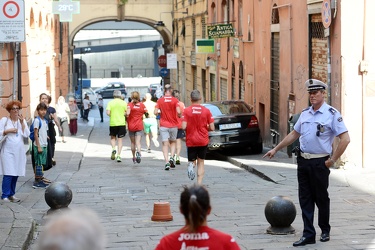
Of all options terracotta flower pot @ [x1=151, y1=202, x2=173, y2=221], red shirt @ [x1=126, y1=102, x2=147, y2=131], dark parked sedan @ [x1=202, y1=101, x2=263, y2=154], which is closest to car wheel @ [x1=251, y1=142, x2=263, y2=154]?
dark parked sedan @ [x1=202, y1=101, x2=263, y2=154]

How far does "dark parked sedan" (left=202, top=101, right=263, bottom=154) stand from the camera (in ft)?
68.5

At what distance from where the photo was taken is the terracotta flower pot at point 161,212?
10438mm

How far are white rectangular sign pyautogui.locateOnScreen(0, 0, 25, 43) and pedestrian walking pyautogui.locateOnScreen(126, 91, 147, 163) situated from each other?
19.1 feet

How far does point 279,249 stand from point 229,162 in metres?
12.0

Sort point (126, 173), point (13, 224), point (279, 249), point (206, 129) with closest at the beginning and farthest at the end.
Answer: point (279, 249) < point (13, 224) < point (206, 129) < point (126, 173)

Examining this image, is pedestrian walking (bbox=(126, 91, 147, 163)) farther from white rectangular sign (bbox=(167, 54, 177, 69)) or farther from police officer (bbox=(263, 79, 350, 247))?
white rectangular sign (bbox=(167, 54, 177, 69))

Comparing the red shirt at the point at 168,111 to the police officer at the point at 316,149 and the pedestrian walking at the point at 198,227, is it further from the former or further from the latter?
the pedestrian walking at the point at 198,227

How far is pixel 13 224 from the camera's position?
964 cm

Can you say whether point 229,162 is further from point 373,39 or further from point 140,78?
point 140,78

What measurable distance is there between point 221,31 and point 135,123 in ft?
32.9

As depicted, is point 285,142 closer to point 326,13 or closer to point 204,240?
point 204,240

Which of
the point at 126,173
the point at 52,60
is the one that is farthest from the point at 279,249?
the point at 52,60

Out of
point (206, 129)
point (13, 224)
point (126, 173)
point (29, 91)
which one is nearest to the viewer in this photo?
point (13, 224)

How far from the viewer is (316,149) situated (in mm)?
8531
